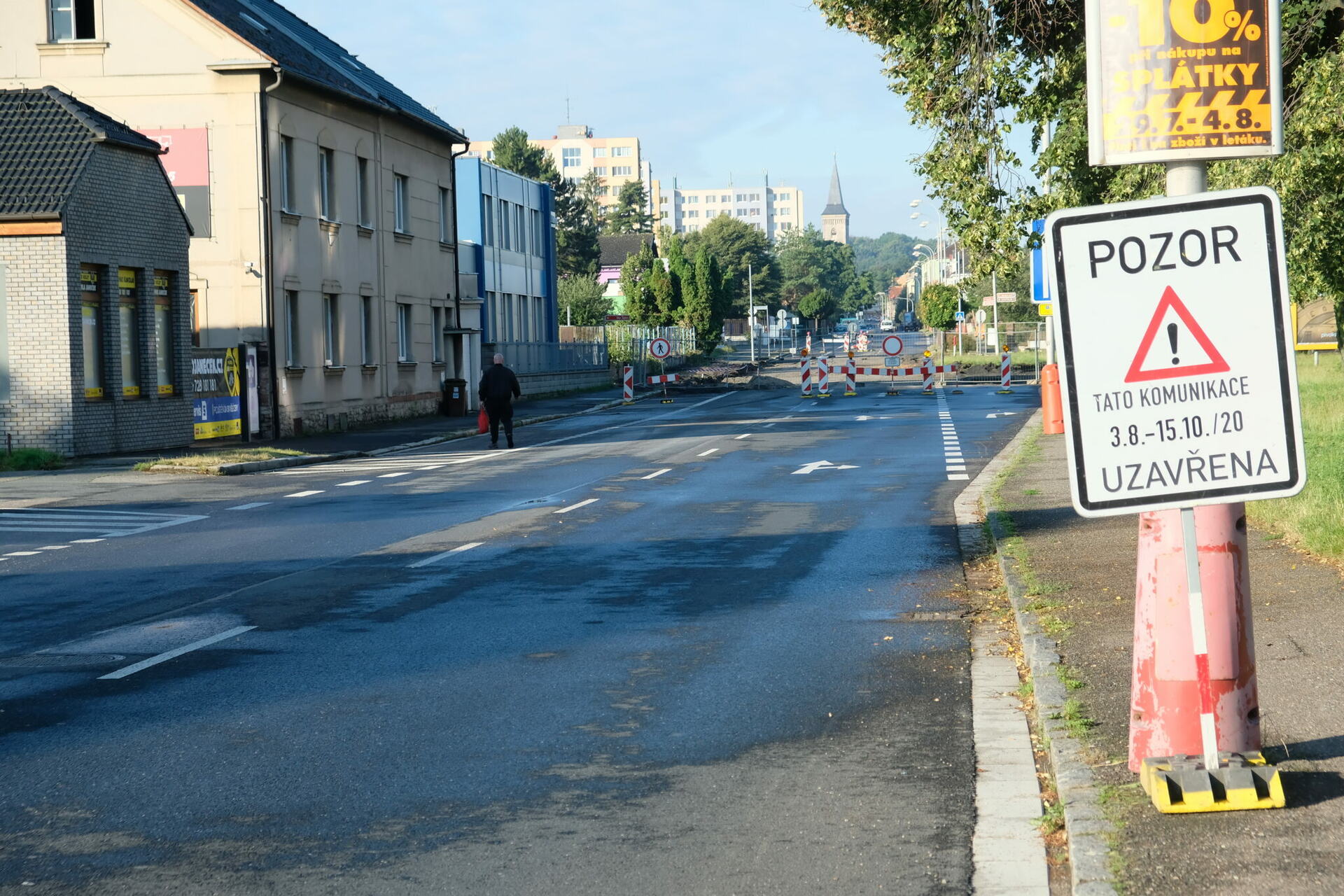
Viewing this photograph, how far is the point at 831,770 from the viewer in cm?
619

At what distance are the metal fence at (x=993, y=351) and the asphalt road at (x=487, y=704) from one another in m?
37.9

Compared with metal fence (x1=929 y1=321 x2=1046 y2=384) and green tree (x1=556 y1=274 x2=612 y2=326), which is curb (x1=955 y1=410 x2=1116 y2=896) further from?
green tree (x1=556 y1=274 x2=612 y2=326)

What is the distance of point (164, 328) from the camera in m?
27.8

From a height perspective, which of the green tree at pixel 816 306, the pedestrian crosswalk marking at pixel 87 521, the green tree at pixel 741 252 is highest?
the green tree at pixel 741 252

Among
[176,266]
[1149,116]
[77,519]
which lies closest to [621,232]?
[176,266]

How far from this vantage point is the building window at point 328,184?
34.9m

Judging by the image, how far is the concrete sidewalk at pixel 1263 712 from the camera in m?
4.50

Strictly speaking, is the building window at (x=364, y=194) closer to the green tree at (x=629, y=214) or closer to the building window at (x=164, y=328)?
the building window at (x=164, y=328)

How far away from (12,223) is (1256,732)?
23.0 metres

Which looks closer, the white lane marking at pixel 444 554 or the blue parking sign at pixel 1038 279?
the white lane marking at pixel 444 554

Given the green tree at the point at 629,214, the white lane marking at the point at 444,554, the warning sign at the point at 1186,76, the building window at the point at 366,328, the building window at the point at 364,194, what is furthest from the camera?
the green tree at the point at 629,214

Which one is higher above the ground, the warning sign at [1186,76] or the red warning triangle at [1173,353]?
the warning sign at [1186,76]

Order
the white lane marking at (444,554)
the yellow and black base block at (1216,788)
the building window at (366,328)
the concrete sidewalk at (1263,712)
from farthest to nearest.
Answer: the building window at (366,328) < the white lane marking at (444,554) < the yellow and black base block at (1216,788) < the concrete sidewalk at (1263,712)

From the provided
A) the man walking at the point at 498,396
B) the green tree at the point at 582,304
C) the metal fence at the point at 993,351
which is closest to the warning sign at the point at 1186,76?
the man walking at the point at 498,396
